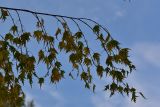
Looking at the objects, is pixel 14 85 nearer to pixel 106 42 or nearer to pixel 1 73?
pixel 1 73

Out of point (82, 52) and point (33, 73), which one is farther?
point (82, 52)

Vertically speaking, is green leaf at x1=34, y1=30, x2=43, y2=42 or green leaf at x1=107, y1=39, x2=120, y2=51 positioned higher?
green leaf at x1=34, y1=30, x2=43, y2=42

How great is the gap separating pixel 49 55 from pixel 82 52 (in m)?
0.59

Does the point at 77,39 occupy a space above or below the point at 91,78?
above

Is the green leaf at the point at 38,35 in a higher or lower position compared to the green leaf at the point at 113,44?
higher

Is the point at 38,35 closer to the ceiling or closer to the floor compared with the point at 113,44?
closer to the ceiling

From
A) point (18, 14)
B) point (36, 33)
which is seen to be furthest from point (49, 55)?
point (18, 14)

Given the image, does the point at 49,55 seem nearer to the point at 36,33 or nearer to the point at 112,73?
the point at 36,33

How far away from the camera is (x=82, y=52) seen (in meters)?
8.94

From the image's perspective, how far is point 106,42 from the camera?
884 centimetres

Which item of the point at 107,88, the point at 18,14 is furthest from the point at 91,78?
the point at 18,14

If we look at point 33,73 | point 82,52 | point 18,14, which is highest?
point 18,14

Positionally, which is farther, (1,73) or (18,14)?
(18,14)

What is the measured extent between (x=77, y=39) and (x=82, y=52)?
24 centimetres
